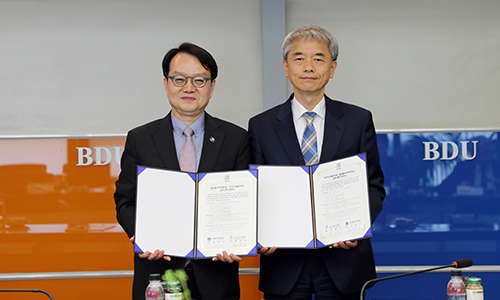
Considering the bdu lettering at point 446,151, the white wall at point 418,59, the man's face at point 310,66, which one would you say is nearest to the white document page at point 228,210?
the man's face at point 310,66

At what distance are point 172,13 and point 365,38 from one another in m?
1.59

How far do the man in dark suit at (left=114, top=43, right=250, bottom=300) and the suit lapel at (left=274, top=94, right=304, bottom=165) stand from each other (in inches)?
7.2

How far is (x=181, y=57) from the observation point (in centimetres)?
219

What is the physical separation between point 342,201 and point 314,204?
0.12 m

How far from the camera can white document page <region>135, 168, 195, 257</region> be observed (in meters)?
1.83

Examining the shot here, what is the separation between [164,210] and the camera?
6.05 feet

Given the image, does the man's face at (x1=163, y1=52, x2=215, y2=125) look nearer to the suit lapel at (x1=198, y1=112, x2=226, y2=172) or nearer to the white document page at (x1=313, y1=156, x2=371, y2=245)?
the suit lapel at (x1=198, y1=112, x2=226, y2=172)

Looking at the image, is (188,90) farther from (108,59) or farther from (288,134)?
(108,59)

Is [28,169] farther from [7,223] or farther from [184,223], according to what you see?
[184,223]

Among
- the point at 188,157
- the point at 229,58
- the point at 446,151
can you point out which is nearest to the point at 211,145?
the point at 188,157

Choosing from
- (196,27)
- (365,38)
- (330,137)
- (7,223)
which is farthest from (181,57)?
(7,223)

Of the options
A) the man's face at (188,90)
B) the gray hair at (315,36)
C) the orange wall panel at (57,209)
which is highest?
the gray hair at (315,36)

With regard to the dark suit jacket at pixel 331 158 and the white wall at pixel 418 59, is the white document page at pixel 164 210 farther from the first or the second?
the white wall at pixel 418 59

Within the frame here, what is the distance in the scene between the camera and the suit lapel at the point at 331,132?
81.4 inches
